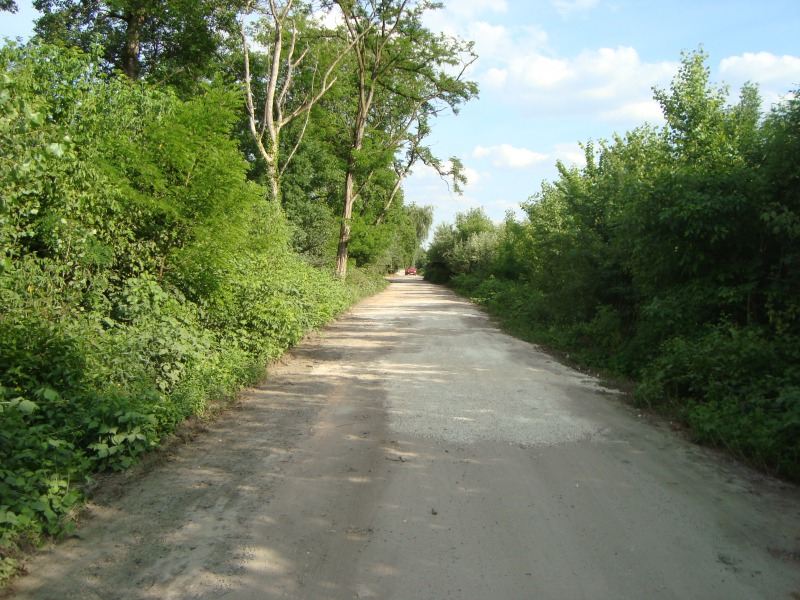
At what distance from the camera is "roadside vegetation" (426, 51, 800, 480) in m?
6.87

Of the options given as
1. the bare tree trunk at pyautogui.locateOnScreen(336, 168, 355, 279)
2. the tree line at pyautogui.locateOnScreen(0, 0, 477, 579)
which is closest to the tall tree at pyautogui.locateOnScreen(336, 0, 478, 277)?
the bare tree trunk at pyautogui.locateOnScreen(336, 168, 355, 279)

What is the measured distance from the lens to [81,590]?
3486 millimetres

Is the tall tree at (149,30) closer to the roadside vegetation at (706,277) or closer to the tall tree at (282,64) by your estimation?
the tall tree at (282,64)

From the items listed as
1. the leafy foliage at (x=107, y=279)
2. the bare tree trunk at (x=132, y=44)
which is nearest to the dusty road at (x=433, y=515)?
the leafy foliage at (x=107, y=279)

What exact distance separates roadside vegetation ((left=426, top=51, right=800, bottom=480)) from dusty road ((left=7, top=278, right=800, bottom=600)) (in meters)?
0.87

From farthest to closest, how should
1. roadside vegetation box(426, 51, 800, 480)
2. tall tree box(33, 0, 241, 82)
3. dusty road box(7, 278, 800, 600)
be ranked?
1. tall tree box(33, 0, 241, 82)
2. roadside vegetation box(426, 51, 800, 480)
3. dusty road box(7, 278, 800, 600)

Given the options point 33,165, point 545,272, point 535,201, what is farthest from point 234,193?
point 535,201

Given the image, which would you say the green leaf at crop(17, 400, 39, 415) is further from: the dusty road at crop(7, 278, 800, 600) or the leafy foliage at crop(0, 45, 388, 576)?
the dusty road at crop(7, 278, 800, 600)

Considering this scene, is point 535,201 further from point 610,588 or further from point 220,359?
point 610,588

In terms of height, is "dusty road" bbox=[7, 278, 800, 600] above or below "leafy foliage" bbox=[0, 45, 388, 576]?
below

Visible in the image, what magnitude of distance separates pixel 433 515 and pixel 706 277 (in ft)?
22.6

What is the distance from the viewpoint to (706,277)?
29.9ft

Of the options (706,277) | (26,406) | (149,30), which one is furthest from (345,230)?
(26,406)

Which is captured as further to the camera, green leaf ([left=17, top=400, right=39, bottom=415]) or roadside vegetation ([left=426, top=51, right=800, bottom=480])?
roadside vegetation ([left=426, top=51, right=800, bottom=480])
